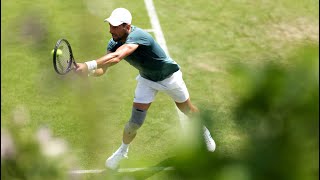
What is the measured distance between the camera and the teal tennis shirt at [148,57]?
755 centimetres

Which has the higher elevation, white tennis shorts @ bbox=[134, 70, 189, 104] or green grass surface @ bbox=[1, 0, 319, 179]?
white tennis shorts @ bbox=[134, 70, 189, 104]

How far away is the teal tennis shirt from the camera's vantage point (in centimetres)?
755

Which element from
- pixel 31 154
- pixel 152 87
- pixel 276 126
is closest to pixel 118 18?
pixel 152 87

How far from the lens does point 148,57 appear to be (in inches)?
309

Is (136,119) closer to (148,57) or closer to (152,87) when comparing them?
(152,87)

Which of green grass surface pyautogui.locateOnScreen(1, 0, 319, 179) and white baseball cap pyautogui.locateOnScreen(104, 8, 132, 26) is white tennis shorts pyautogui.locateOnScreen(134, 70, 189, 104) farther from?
white baseball cap pyautogui.locateOnScreen(104, 8, 132, 26)

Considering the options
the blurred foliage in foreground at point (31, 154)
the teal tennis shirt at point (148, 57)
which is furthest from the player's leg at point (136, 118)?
the blurred foliage in foreground at point (31, 154)

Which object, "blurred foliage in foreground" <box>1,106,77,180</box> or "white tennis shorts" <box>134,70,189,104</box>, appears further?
"white tennis shorts" <box>134,70,189,104</box>

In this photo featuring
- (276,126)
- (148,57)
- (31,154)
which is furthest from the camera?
(148,57)

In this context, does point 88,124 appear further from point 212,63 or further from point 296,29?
point 296,29

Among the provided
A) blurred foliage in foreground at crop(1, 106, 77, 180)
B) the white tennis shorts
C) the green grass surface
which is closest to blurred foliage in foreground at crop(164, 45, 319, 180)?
blurred foliage in foreground at crop(1, 106, 77, 180)

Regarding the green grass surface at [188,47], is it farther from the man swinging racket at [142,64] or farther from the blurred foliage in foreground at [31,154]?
the blurred foliage in foreground at [31,154]

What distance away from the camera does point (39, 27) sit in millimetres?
1303

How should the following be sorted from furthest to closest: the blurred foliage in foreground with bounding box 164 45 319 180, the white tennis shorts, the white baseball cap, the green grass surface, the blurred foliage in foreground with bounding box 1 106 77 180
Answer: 1. the green grass surface
2. the white tennis shorts
3. the white baseball cap
4. the blurred foliage in foreground with bounding box 1 106 77 180
5. the blurred foliage in foreground with bounding box 164 45 319 180
